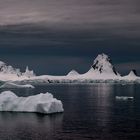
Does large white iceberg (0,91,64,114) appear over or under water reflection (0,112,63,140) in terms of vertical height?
over

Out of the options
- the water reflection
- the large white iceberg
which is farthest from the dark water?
the large white iceberg

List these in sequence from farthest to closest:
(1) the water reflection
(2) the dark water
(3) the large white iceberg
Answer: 1. (3) the large white iceberg
2. (1) the water reflection
3. (2) the dark water

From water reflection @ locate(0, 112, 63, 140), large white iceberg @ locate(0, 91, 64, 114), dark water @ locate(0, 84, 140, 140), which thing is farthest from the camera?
large white iceberg @ locate(0, 91, 64, 114)

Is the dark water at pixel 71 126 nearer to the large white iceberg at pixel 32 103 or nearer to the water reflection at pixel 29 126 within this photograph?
the water reflection at pixel 29 126

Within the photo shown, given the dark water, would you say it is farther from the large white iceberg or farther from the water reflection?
the large white iceberg

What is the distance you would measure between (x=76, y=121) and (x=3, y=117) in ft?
55.1

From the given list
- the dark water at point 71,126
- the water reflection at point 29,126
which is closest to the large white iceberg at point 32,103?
the dark water at point 71,126

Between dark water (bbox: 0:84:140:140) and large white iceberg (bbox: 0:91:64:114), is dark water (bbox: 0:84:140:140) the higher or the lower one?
the lower one

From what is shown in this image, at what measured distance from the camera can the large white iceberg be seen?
9562cm

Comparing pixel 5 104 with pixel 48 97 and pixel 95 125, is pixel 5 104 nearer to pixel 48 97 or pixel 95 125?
pixel 48 97

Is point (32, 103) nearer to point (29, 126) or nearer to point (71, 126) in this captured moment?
point (29, 126)

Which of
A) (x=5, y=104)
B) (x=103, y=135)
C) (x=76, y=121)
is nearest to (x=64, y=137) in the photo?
(x=103, y=135)

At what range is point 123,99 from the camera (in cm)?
15088

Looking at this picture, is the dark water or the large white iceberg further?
the large white iceberg
